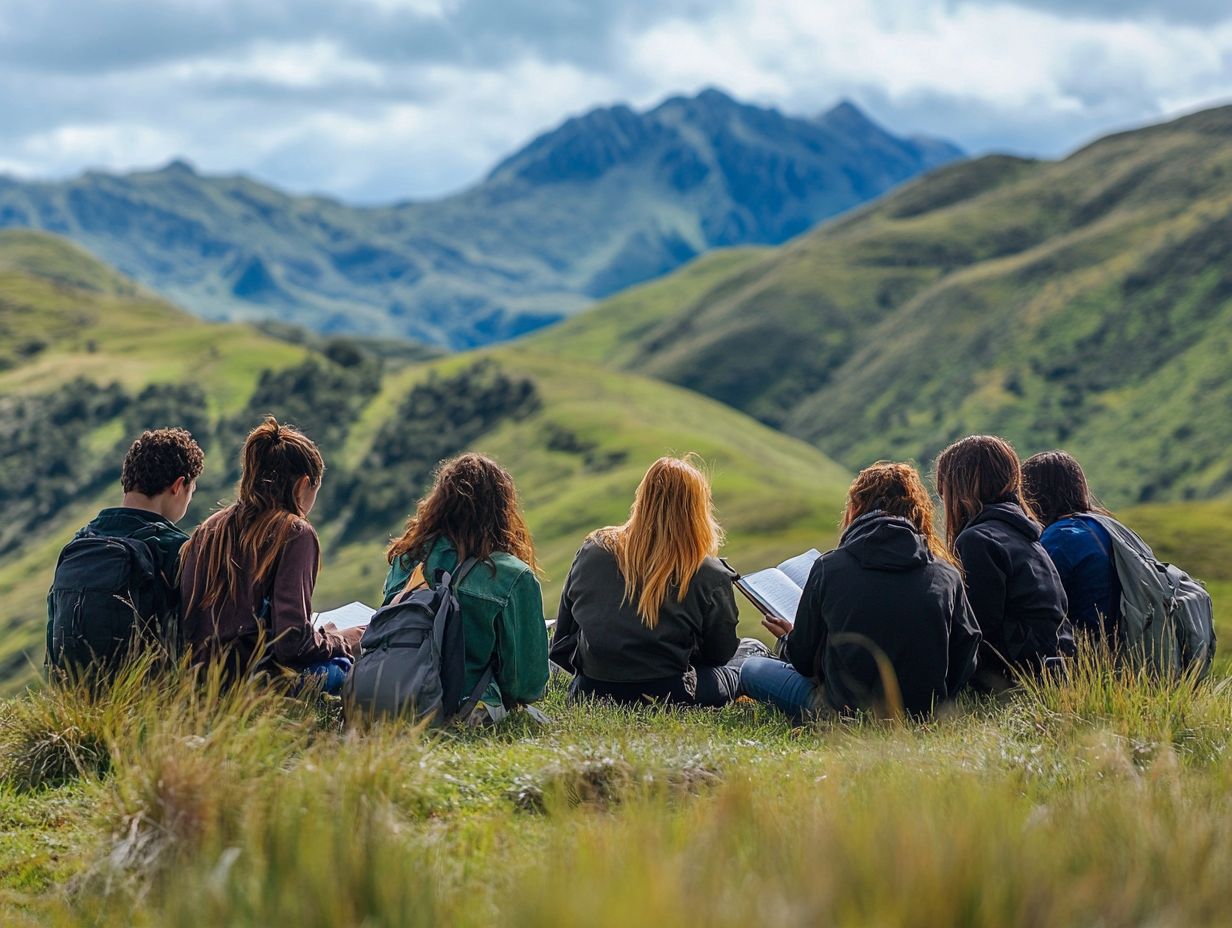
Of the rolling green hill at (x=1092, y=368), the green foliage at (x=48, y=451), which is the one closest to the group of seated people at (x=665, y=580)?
the green foliage at (x=48, y=451)

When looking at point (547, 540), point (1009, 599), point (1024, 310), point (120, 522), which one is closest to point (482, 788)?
point (120, 522)

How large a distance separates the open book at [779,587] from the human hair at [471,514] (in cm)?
211

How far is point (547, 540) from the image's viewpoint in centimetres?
7238

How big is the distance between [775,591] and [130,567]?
5.12 m

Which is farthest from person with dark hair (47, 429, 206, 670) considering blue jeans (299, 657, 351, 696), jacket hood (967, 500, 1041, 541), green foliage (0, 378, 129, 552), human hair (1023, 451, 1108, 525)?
green foliage (0, 378, 129, 552)

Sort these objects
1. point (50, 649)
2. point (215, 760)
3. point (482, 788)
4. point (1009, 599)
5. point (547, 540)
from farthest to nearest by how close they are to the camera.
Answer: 1. point (547, 540)
2. point (1009, 599)
3. point (50, 649)
4. point (482, 788)
5. point (215, 760)

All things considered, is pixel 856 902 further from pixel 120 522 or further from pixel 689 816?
pixel 120 522

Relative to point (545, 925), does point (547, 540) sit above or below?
below

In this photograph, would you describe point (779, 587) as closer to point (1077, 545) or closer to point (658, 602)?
point (658, 602)

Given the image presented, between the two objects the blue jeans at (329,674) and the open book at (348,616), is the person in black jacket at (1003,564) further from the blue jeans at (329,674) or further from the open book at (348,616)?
the open book at (348,616)

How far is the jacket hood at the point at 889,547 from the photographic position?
852cm

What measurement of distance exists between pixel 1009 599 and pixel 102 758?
657 cm

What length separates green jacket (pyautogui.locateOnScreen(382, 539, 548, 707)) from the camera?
27.9 ft

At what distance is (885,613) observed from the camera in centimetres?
852
